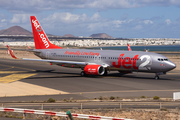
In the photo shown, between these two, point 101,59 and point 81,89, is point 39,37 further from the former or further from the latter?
point 81,89

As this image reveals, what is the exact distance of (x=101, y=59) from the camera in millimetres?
50156

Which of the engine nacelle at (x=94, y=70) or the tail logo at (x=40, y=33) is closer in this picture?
the engine nacelle at (x=94, y=70)

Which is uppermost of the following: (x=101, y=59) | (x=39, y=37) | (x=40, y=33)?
(x=40, y=33)

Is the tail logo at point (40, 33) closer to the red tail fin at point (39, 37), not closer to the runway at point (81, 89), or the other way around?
the red tail fin at point (39, 37)

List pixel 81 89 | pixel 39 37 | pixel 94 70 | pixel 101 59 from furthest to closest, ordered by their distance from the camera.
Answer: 1. pixel 39 37
2. pixel 101 59
3. pixel 94 70
4. pixel 81 89

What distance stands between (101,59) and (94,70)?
356 cm

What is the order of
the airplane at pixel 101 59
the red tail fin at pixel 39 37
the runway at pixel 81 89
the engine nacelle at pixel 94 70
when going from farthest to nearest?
1. the red tail fin at pixel 39 37
2. the engine nacelle at pixel 94 70
3. the airplane at pixel 101 59
4. the runway at pixel 81 89

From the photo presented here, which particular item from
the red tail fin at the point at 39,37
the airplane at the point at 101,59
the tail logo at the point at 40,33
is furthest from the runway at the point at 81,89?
the tail logo at the point at 40,33

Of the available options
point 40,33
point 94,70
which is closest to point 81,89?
→ point 94,70

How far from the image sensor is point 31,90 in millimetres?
36688

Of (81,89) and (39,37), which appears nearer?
(81,89)

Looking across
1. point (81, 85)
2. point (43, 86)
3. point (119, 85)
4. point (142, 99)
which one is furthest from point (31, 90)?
point (142, 99)

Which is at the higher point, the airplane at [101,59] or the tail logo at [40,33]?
the tail logo at [40,33]

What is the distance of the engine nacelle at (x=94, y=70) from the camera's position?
47.3 m
